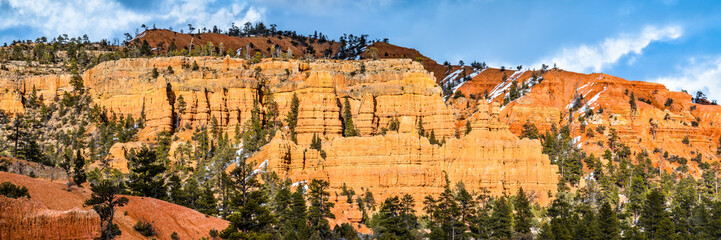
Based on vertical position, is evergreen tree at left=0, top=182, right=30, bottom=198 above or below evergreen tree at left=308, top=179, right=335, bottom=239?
above

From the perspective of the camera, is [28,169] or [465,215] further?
[465,215]

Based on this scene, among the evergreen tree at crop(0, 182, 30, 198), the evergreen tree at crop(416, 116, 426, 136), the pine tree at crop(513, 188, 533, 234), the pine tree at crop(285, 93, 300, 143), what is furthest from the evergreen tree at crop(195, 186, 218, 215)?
the evergreen tree at crop(416, 116, 426, 136)

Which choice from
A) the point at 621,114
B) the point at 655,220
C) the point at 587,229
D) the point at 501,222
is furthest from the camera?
the point at 621,114

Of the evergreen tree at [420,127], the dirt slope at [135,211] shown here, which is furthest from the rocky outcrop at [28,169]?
the evergreen tree at [420,127]

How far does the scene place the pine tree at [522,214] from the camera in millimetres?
68250

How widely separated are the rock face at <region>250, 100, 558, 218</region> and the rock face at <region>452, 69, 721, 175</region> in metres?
27.0

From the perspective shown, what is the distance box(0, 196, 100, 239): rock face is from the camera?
33.1 metres

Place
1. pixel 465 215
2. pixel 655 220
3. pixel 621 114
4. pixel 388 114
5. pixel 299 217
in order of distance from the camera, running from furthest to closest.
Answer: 1. pixel 621 114
2. pixel 388 114
3. pixel 465 215
4. pixel 655 220
5. pixel 299 217

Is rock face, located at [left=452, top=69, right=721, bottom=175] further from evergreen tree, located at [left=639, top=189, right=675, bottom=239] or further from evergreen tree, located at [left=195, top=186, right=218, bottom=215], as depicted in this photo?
evergreen tree, located at [left=195, top=186, right=218, bottom=215]

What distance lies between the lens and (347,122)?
101m

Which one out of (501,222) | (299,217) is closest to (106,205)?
(299,217)

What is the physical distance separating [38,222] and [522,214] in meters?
47.5

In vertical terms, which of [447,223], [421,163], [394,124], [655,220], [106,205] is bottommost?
[447,223]

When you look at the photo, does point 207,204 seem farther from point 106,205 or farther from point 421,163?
point 421,163
